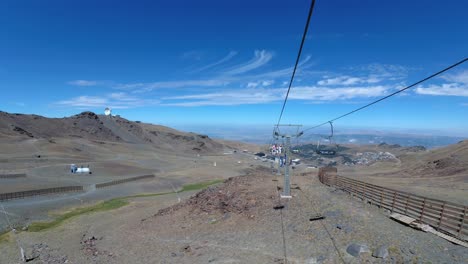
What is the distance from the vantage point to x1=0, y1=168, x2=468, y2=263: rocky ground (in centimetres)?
1752

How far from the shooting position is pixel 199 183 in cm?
7056

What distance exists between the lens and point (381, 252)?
1644 cm

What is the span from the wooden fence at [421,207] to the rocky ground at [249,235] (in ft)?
3.30

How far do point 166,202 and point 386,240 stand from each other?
32718 mm

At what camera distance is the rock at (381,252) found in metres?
16.3

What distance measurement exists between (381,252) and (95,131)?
475ft

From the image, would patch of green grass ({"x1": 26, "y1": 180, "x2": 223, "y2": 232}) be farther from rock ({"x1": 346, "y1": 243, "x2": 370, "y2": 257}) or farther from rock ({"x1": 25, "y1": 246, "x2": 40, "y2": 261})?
rock ({"x1": 346, "y1": 243, "x2": 370, "y2": 257})

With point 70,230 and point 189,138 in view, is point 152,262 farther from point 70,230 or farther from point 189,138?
point 189,138

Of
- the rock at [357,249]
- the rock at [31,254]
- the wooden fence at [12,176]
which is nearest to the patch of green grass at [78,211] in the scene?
the rock at [31,254]

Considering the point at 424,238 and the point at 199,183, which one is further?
the point at 199,183

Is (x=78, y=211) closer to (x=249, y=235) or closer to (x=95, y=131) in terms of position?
(x=249, y=235)

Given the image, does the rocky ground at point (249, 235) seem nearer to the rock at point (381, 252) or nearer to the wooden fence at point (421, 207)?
the rock at point (381, 252)

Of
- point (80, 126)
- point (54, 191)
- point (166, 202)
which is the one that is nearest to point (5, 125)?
point (80, 126)

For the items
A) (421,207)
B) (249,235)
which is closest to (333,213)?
(421,207)
